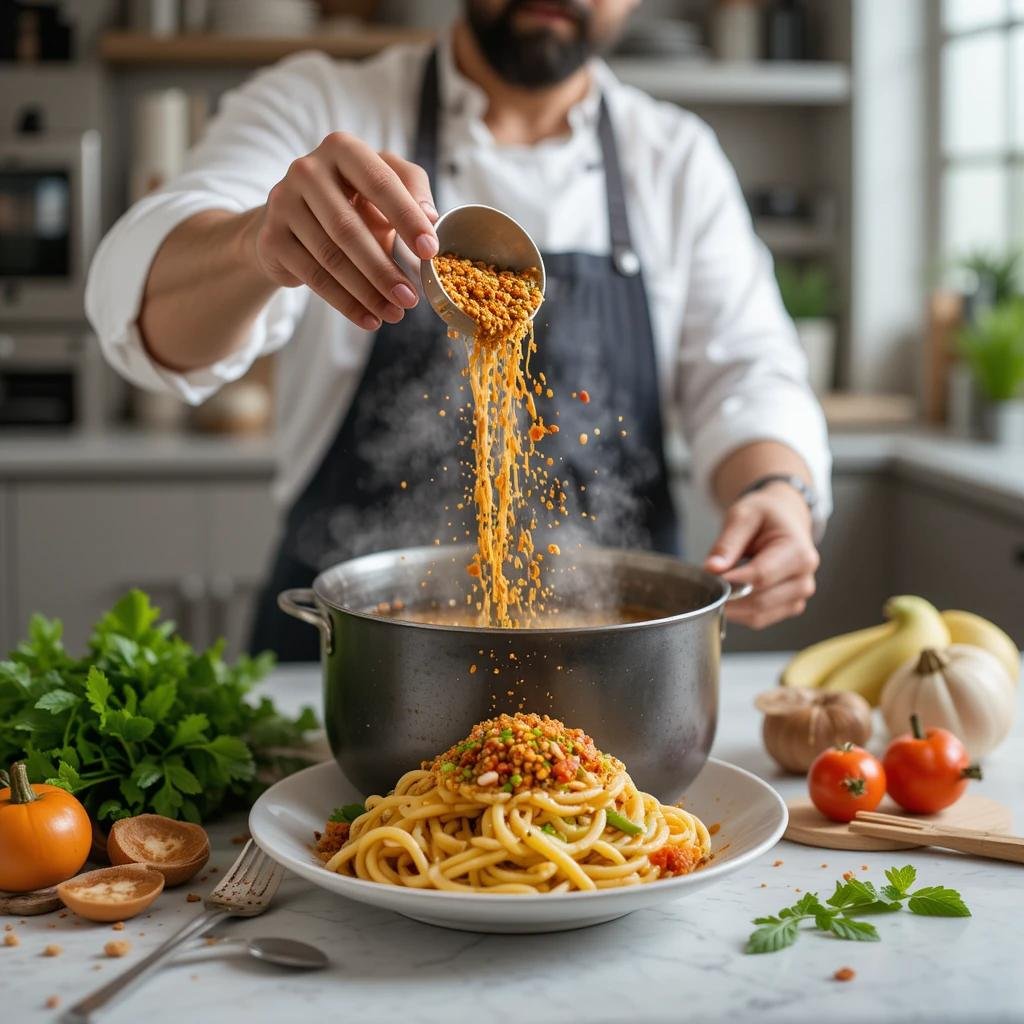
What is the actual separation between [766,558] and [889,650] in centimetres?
18

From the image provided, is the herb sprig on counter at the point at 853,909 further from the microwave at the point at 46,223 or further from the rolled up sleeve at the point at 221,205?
the microwave at the point at 46,223

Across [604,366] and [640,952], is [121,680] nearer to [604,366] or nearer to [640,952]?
[640,952]

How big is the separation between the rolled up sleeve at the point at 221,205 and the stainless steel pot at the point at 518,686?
24.9 inches

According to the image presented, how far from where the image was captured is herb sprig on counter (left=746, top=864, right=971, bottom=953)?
0.98m

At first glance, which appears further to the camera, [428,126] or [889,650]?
[428,126]

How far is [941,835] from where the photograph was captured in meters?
1.16

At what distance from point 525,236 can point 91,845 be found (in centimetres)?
68

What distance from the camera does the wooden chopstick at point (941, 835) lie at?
1135mm

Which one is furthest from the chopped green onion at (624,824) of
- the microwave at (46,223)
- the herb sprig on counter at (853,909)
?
the microwave at (46,223)

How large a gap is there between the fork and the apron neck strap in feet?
4.30

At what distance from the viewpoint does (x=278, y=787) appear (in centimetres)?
115

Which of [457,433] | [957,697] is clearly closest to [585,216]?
[457,433]

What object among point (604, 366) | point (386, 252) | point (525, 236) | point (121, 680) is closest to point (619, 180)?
point (604, 366)

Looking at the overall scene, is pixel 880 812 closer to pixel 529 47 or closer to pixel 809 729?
pixel 809 729
